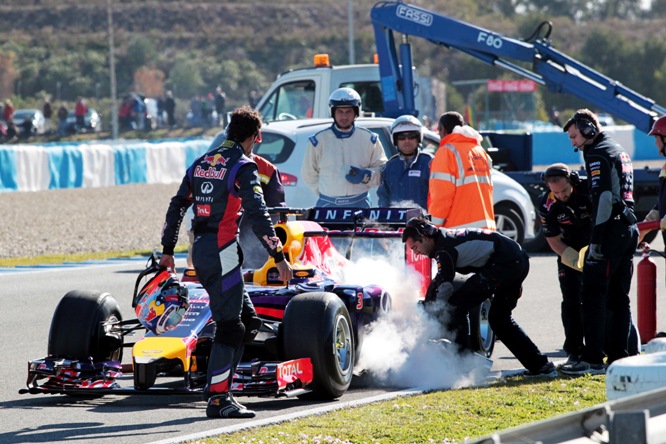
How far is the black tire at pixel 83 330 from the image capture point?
25.2 feet

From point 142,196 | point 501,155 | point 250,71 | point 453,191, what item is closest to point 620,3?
point 250,71

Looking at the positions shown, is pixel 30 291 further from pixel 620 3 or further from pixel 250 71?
pixel 620 3

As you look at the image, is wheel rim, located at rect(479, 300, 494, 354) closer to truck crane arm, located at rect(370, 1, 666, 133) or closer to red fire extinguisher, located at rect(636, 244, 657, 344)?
red fire extinguisher, located at rect(636, 244, 657, 344)

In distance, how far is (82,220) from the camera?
75.0ft

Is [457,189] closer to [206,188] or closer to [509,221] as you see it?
[206,188]

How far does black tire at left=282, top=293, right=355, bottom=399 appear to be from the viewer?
24.1ft

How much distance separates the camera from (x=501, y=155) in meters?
17.5

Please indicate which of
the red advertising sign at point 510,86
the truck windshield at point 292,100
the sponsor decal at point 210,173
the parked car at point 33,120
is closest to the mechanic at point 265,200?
the sponsor decal at point 210,173

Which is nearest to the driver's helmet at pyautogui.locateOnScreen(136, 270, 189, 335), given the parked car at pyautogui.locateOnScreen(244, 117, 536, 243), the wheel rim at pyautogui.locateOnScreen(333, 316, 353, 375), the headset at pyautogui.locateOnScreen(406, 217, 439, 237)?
the wheel rim at pyautogui.locateOnScreen(333, 316, 353, 375)

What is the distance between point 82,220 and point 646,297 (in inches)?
595

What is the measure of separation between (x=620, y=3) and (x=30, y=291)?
107729 millimetres

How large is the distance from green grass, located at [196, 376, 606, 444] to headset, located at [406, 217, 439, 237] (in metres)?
1.06

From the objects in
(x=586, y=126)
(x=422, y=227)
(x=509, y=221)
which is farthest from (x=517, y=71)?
(x=422, y=227)

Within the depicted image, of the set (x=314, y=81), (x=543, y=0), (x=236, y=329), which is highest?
(x=543, y=0)
